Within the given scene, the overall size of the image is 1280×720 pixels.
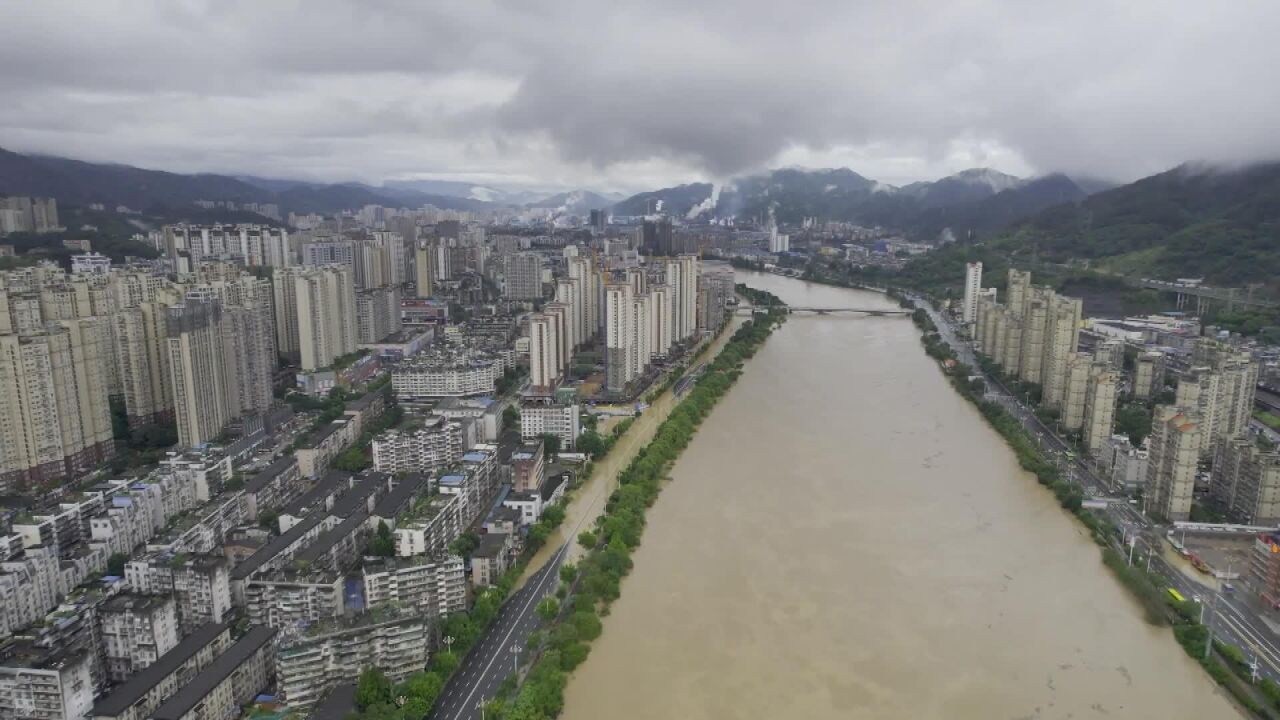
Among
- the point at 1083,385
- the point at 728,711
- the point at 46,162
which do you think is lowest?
the point at 728,711

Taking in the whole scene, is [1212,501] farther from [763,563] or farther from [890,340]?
[890,340]

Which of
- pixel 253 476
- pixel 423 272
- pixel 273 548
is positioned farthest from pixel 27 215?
pixel 273 548

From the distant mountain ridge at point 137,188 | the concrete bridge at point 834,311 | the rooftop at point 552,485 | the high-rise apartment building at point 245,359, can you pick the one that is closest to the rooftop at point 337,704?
the rooftop at point 552,485

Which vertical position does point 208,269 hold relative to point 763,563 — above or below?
above

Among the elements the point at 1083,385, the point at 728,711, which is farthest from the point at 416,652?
the point at 1083,385

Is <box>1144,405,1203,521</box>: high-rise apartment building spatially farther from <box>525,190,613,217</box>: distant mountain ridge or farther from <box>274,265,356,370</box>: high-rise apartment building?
<box>525,190,613,217</box>: distant mountain ridge

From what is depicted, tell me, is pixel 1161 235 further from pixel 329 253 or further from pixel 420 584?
pixel 420 584
